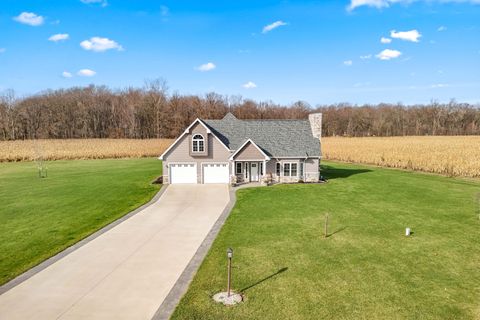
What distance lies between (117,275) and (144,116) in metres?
81.5

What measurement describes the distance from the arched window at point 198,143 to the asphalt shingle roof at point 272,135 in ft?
7.25

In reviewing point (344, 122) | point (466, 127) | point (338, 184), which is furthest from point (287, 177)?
Result: point (466, 127)

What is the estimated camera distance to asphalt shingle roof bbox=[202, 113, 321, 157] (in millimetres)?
32344

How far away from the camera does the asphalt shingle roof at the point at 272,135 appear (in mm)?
32344

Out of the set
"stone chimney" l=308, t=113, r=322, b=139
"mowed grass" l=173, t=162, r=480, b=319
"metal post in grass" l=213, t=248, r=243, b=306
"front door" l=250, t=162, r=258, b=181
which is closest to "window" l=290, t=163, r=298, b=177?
"front door" l=250, t=162, r=258, b=181

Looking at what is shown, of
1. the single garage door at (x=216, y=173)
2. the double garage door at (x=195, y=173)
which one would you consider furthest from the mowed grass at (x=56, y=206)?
the single garage door at (x=216, y=173)

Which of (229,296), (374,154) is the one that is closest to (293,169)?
(229,296)

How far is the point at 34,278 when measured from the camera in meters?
12.4

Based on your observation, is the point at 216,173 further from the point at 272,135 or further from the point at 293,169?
the point at 293,169

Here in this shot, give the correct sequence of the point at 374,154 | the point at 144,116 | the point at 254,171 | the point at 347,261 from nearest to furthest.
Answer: the point at 347,261 < the point at 254,171 < the point at 374,154 < the point at 144,116

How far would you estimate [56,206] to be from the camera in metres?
22.9

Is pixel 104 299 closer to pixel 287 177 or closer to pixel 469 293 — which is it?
pixel 469 293

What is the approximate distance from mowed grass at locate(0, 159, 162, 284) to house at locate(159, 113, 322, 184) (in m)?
3.53

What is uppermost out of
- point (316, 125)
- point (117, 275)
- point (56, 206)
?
point (316, 125)
